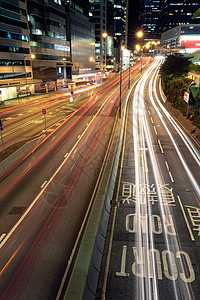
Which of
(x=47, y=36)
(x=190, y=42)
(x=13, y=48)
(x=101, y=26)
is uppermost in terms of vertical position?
(x=101, y=26)

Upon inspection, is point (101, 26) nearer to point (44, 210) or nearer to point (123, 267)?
point (44, 210)

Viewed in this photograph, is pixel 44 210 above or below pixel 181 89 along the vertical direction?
below

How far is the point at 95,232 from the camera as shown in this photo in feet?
35.5

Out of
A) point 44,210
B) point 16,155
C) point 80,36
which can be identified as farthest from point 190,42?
point 44,210

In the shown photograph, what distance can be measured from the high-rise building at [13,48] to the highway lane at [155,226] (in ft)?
155

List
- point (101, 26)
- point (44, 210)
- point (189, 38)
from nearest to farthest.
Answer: point (44, 210) → point (101, 26) → point (189, 38)

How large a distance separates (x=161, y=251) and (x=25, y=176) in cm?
1289

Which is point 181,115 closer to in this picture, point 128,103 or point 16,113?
point 128,103

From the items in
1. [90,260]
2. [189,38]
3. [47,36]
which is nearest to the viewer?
[90,260]

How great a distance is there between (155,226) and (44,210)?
7.24 meters

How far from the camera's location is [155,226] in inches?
531

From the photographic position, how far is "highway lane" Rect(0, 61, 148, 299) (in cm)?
980

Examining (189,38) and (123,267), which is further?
(189,38)

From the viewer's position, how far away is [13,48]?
205 feet
